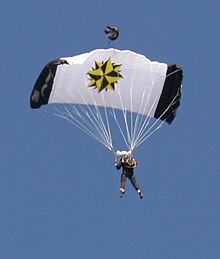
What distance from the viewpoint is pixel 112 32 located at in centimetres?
3098

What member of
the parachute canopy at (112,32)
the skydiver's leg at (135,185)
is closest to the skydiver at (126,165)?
the skydiver's leg at (135,185)

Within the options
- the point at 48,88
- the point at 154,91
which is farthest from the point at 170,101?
the point at 48,88

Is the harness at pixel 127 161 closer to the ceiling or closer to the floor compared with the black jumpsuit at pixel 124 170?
closer to the ceiling

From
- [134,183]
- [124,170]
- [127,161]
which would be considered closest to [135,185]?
[134,183]

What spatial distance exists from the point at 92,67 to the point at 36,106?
1248mm

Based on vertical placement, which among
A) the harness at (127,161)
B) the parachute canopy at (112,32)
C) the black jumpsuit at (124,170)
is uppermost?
the parachute canopy at (112,32)

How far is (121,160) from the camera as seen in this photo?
30.6m

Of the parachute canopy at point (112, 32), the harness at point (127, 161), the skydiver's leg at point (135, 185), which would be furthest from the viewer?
the parachute canopy at point (112, 32)

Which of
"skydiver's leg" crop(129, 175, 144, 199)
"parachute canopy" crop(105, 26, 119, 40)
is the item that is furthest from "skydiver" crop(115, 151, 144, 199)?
"parachute canopy" crop(105, 26, 119, 40)

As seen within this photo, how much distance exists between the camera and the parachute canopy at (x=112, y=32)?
102 feet

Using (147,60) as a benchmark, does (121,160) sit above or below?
below

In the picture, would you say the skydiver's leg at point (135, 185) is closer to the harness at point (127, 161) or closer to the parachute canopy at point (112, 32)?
the harness at point (127, 161)

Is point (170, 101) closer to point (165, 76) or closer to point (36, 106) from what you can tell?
point (165, 76)

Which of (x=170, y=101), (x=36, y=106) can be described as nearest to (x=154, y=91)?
(x=170, y=101)
